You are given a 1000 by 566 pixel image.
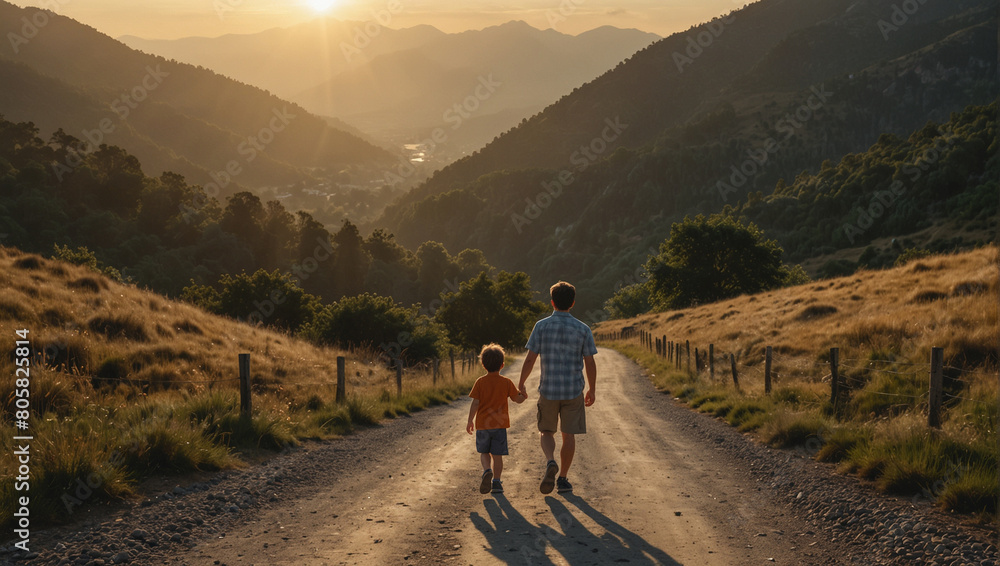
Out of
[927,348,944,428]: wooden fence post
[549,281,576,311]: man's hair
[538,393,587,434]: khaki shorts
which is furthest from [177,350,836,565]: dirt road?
[927,348,944,428]: wooden fence post

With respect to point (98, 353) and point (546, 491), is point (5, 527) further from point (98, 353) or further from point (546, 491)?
point (98, 353)

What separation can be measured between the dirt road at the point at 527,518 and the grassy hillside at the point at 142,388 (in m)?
1.97

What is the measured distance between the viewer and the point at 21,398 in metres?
10.2

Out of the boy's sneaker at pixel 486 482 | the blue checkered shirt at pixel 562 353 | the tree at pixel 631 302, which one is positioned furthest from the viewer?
the tree at pixel 631 302

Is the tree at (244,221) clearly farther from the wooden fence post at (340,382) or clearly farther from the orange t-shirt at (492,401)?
the orange t-shirt at (492,401)

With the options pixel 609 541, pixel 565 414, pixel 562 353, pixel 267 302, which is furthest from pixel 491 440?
pixel 267 302

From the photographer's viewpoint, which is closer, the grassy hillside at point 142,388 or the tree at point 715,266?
the grassy hillside at point 142,388

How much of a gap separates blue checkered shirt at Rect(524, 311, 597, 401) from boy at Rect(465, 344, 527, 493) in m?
0.41

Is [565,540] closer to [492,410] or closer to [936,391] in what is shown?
[492,410]

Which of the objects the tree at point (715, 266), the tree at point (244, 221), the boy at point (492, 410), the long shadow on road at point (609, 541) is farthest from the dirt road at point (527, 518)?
the tree at point (244, 221)

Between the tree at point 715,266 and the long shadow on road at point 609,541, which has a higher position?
the tree at point 715,266

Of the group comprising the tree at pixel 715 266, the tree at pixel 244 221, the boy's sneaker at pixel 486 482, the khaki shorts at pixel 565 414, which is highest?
the tree at pixel 244 221

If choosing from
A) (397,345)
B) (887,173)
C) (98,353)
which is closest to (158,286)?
(397,345)

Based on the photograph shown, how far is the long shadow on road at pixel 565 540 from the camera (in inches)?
209
